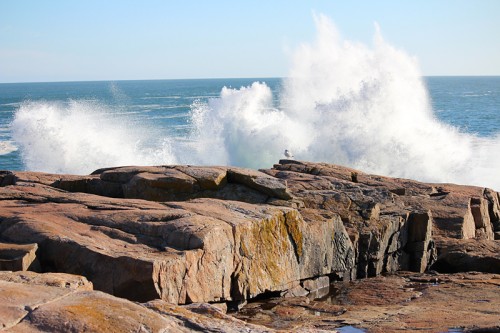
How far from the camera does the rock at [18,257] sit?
930cm

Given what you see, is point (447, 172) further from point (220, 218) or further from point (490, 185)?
point (220, 218)

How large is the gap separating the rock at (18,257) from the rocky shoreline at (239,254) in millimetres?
18

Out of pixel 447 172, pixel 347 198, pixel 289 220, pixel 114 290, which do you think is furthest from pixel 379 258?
pixel 447 172

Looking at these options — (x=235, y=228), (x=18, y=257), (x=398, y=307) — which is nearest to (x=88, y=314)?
(x=18, y=257)

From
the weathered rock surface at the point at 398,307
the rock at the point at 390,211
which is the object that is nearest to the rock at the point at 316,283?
the weathered rock surface at the point at 398,307

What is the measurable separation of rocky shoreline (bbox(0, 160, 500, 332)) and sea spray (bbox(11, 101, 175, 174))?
20268mm

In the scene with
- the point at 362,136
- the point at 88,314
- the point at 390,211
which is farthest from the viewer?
the point at 362,136

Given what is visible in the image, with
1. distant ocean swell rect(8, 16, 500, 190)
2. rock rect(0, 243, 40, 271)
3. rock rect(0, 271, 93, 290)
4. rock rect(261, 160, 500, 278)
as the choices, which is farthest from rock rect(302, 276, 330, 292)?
distant ocean swell rect(8, 16, 500, 190)

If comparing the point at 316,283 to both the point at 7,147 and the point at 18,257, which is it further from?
the point at 7,147

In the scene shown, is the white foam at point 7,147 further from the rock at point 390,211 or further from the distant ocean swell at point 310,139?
the rock at point 390,211

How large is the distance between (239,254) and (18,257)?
11.0ft

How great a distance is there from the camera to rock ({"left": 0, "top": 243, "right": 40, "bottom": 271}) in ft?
30.5

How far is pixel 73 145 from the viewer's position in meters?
37.1

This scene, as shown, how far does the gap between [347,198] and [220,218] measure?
14.7ft
